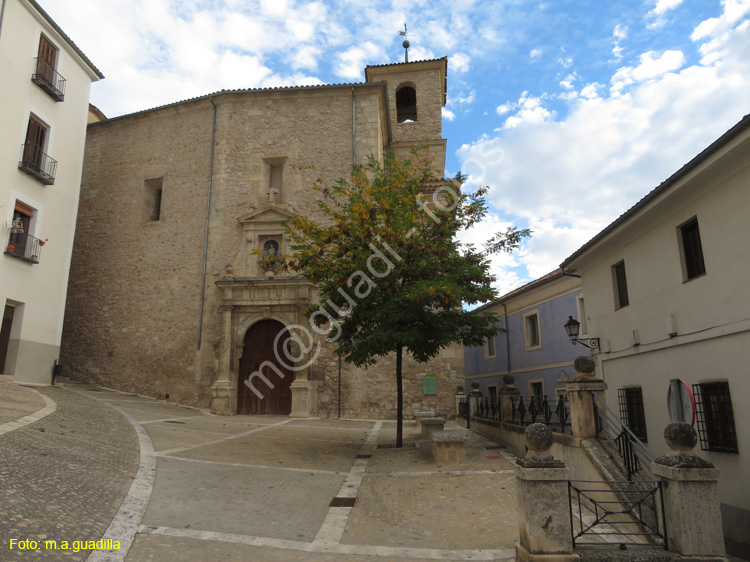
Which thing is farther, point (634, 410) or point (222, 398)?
point (222, 398)

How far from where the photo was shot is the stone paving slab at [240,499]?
5938mm

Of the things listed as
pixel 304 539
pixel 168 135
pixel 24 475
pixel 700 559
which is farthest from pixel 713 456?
pixel 168 135

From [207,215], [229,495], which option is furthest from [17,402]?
[207,215]

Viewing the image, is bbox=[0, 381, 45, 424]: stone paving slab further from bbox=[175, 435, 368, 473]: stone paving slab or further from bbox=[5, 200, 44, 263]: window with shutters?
bbox=[5, 200, 44, 263]: window with shutters

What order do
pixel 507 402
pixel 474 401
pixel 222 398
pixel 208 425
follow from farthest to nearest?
pixel 222 398 < pixel 474 401 < pixel 208 425 < pixel 507 402

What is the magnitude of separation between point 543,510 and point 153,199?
21.3 m

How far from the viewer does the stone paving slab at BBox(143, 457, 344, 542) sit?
594 cm

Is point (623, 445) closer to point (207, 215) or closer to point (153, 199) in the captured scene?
point (207, 215)

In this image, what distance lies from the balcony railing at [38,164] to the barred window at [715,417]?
1776cm

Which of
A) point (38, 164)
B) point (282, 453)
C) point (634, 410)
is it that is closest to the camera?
point (634, 410)

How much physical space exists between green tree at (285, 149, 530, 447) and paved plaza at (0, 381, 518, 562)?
7.92 ft

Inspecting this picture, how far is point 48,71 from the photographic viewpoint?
16812 millimetres

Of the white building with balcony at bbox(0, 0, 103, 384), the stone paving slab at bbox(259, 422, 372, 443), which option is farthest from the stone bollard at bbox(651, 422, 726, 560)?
the white building with balcony at bbox(0, 0, 103, 384)

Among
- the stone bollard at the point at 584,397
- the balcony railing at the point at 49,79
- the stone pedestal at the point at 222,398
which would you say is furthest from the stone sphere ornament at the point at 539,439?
the balcony railing at the point at 49,79
